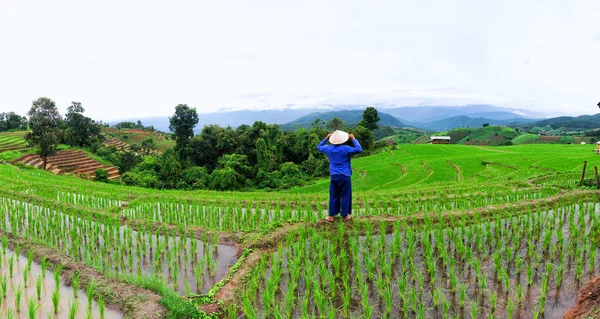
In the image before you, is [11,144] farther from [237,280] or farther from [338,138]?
[237,280]

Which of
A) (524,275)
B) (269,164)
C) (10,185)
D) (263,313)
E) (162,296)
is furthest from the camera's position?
(269,164)

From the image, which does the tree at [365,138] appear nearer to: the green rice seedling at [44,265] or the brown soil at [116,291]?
the brown soil at [116,291]

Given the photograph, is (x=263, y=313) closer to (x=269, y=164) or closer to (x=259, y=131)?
(x=269, y=164)

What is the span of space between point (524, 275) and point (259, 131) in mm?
24920

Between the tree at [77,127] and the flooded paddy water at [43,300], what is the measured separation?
122ft

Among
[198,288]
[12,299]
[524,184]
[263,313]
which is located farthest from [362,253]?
[524,184]

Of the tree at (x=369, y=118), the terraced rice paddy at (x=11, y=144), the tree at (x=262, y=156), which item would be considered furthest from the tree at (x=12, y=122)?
the tree at (x=369, y=118)

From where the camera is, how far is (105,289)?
427 cm

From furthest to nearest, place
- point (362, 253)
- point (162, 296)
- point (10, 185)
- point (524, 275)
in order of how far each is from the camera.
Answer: point (10, 185) < point (362, 253) < point (524, 275) < point (162, 296)

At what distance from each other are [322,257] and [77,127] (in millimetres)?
40480

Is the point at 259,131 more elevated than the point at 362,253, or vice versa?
the point at 259,131

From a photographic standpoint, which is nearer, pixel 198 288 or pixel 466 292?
pixel 466 292

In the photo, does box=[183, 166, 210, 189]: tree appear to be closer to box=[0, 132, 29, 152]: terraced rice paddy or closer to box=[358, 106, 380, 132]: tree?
box=[358, 106, 380, 132]: tree

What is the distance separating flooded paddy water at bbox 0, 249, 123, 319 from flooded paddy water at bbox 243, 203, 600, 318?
183cm
